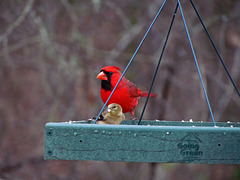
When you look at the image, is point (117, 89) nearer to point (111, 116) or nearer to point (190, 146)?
point (111, 116)

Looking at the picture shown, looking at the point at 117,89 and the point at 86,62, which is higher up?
the point at 86,62

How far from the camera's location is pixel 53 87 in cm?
622

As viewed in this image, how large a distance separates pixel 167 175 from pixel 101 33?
3130mm

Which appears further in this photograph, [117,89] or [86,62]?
[86,62]

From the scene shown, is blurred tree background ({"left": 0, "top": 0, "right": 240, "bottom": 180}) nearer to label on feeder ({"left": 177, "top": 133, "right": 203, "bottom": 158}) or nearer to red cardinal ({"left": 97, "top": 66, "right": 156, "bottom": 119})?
red cardinal ({"left": 97, "top": 66, "right": 156, "bottom": 119})

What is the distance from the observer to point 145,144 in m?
2.42

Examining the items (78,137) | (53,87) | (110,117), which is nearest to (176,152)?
(78,137)

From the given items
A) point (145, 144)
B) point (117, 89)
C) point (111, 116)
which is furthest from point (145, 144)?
point (117, 89)

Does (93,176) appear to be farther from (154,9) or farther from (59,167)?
(154,9)

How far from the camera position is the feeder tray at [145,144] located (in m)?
2.42

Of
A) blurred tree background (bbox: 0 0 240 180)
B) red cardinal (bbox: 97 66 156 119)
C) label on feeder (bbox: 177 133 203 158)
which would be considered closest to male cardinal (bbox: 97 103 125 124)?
red cardinal (bbox: 97 66 156 119)

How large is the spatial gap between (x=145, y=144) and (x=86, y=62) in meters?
3.71

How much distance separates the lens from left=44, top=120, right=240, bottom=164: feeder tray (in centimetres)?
242

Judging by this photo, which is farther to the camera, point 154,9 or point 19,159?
point 19,159
